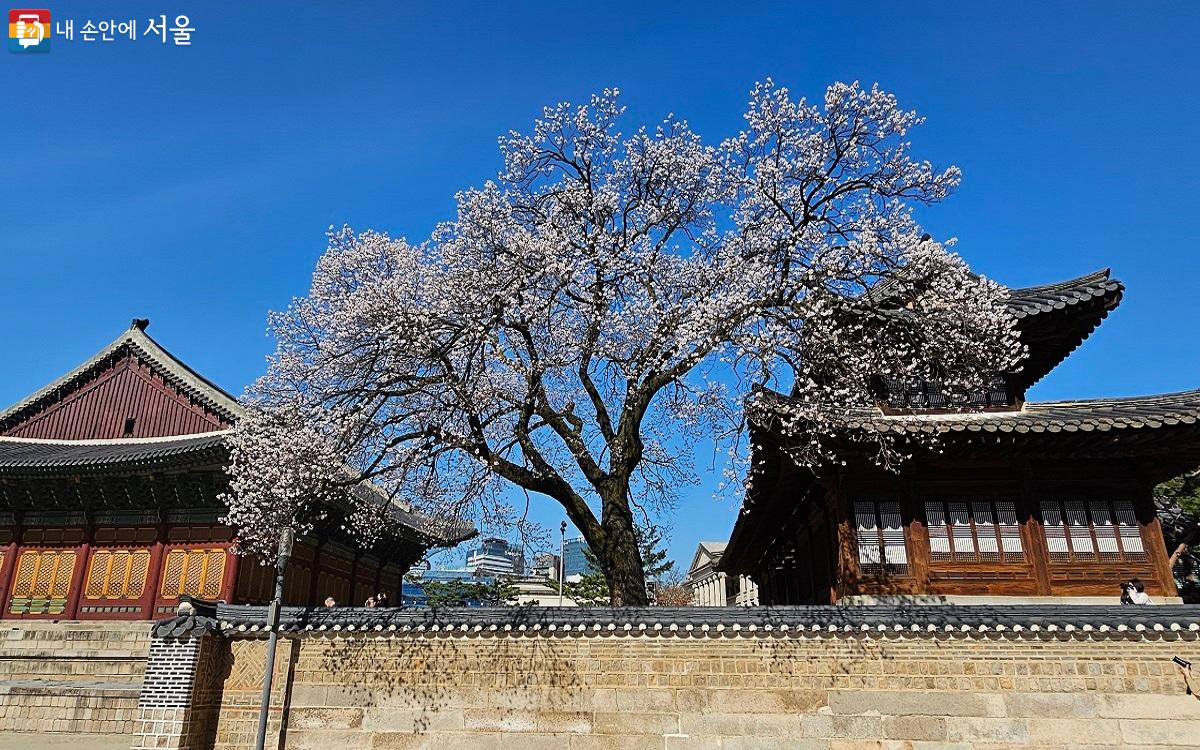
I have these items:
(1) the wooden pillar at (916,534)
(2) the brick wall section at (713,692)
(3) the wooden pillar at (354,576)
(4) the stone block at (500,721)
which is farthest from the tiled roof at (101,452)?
(1) the wooden pillar at (916,534)

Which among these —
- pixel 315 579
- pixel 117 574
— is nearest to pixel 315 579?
pixel 315 579

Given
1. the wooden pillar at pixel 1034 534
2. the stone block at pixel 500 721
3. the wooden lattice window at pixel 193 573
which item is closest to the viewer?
the stone block at pixel 500 721

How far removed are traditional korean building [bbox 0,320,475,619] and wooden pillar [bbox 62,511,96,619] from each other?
0.03 metres

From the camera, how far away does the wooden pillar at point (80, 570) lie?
64.2 feet

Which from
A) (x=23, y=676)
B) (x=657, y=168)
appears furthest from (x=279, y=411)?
(x=23, y=676)

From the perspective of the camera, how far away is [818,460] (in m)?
13.7

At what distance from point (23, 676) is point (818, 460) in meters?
19.9

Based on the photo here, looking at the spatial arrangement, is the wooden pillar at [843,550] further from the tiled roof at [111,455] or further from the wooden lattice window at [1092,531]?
the tiled roof at [111,455]

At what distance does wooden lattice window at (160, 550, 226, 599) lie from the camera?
1909 centimetres

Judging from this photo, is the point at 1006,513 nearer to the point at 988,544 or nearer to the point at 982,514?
the point at 982,514

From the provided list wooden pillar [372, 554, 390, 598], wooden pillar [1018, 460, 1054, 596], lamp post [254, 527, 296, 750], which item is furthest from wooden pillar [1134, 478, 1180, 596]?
wooden pillar [372, 554, 390, 598]

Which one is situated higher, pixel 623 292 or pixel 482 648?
pixel 623 292

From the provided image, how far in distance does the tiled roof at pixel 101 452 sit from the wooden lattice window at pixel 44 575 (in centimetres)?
242

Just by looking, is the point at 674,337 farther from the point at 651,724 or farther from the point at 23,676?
the point at 23,676
